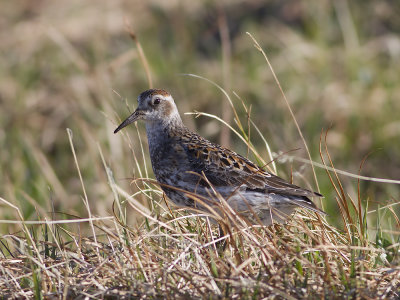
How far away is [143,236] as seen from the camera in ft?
13.4

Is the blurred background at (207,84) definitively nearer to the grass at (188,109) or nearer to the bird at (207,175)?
the grass at (188,109)

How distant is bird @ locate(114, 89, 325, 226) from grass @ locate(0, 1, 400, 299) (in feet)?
0.47

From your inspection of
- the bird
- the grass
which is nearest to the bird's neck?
the bird

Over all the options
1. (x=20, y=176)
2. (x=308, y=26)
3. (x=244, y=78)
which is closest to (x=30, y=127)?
(x=20, y=176)

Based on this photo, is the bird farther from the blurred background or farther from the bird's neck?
the blurred background

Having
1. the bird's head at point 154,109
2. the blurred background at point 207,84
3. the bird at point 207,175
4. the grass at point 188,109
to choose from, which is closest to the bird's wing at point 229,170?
the bird at point 207,175

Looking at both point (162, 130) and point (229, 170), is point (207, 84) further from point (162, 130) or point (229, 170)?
point (229, 170)

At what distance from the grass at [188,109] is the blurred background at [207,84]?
2 cm

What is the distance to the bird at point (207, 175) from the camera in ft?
15.6

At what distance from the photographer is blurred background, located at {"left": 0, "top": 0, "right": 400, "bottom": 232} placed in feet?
Answer: 28.4

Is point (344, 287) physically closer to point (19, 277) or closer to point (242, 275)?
point (242, 275)

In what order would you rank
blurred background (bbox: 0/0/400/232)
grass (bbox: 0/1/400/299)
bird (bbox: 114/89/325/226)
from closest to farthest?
1. grass (bbox: 0/1/400/299)
2. bird (bbox: 114/89/325/226)
3. blurred background (bbox: 0/0/400/232)

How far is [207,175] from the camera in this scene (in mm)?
5176

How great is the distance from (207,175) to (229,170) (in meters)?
0.18
